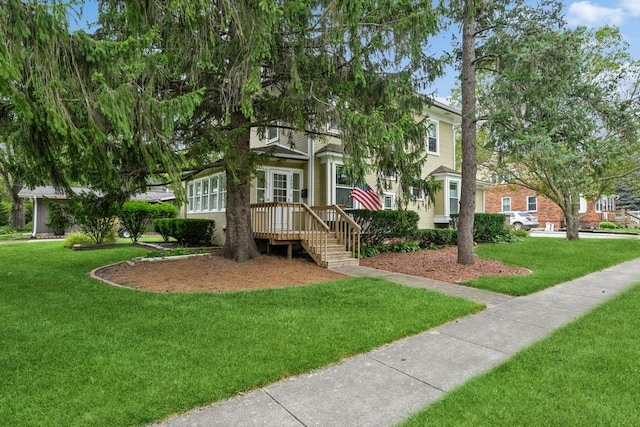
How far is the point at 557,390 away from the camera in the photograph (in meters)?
3.19

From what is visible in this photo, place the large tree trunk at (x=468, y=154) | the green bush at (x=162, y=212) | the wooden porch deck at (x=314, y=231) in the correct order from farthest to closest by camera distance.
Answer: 1. the green bush at (x=162, y=212)
2. the wooden porch deck at (x=314, y=231)
3. the large tree trunk at (x=468, y=154)

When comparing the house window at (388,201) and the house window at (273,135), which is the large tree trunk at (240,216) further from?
the house window at (388,201)

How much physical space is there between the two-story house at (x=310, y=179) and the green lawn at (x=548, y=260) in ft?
10.5

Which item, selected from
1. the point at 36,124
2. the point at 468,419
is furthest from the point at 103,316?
the point at 468,419

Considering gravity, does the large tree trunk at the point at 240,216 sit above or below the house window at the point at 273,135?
below

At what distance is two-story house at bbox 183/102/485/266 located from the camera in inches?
515

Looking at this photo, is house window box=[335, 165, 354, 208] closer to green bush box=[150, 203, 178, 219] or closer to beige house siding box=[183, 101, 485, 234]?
beige house siding box=[183, 101, 485, 234]

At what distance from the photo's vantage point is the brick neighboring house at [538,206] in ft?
102

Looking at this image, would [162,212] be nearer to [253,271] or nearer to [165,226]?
[165,226]

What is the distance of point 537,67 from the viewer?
316 inches

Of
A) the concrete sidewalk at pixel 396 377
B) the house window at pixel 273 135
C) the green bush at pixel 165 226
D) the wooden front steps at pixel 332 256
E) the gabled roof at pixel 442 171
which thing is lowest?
the concrete sidewalk at pixel 396 377

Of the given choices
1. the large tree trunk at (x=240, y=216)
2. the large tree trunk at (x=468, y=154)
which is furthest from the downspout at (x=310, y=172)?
the large tree trunk at (x=468, y=154)

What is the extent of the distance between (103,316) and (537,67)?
957 cm

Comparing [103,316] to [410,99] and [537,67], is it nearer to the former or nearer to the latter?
[410,99]
